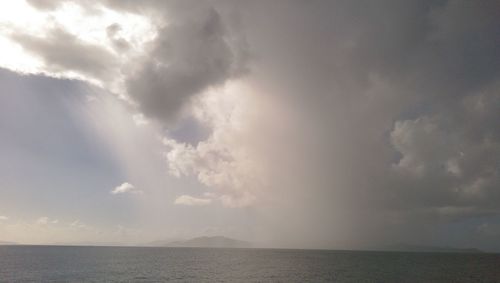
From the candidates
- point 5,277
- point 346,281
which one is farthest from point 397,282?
point 5,277

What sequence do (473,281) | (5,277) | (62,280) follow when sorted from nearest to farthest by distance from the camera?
(62,280)
(5,277)
(473,281)

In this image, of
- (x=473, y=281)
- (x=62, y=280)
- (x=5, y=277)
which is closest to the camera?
(x=62, y=280)

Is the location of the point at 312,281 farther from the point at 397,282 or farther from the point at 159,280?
the point at 159,280

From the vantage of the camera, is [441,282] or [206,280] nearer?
[206,280]

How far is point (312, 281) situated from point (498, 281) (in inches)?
2392

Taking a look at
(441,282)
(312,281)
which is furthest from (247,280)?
(441,282)

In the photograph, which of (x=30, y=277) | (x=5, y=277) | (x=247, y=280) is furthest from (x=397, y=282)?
(x=5, y=277)

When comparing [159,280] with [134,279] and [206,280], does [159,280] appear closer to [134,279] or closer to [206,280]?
[134,279]

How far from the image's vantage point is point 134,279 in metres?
90.2

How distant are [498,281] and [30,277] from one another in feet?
466

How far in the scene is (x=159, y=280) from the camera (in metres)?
89.4

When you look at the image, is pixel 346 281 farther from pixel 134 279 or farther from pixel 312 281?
pixel 134 279

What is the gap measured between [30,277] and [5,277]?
281 inches

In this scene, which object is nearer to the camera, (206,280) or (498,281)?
(206,280)
